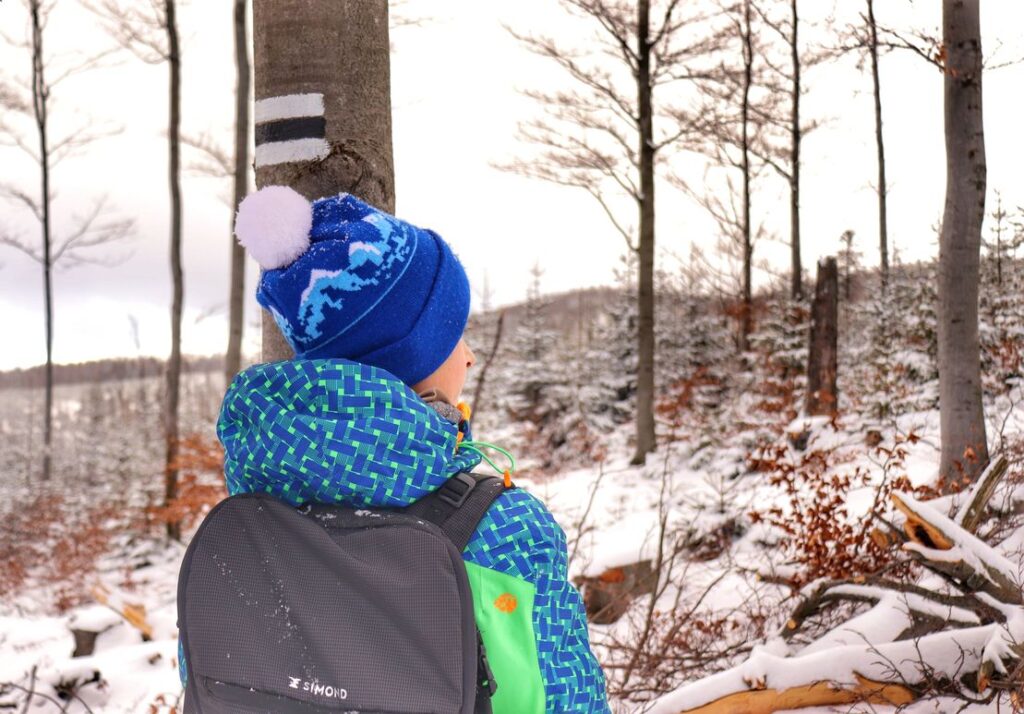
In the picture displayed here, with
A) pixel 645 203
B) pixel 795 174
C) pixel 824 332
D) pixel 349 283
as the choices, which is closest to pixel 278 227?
pixel 349 283

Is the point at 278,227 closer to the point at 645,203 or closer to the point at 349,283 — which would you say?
the point at 349,283

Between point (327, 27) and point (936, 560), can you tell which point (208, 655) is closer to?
point (327, 27)

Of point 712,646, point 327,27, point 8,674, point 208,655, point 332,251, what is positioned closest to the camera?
point 208,655

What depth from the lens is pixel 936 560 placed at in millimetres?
3162

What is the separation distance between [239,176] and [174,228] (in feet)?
7.65

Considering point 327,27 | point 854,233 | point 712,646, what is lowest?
point 712,646

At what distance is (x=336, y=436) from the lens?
1.11 m

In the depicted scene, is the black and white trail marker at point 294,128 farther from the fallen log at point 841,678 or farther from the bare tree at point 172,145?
the bare tree at point 172,145

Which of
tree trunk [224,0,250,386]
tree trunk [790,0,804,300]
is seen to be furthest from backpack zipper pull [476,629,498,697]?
tree trunk [790,0,804,300]

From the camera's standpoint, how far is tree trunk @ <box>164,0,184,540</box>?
12.3 metres

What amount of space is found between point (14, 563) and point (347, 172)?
1425cm

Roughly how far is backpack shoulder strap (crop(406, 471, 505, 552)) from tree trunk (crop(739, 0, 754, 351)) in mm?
13576

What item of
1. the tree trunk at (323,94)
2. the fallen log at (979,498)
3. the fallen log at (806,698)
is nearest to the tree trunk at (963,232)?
the fallen log at (979,498)

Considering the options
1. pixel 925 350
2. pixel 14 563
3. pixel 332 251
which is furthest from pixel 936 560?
pixel 14 563
